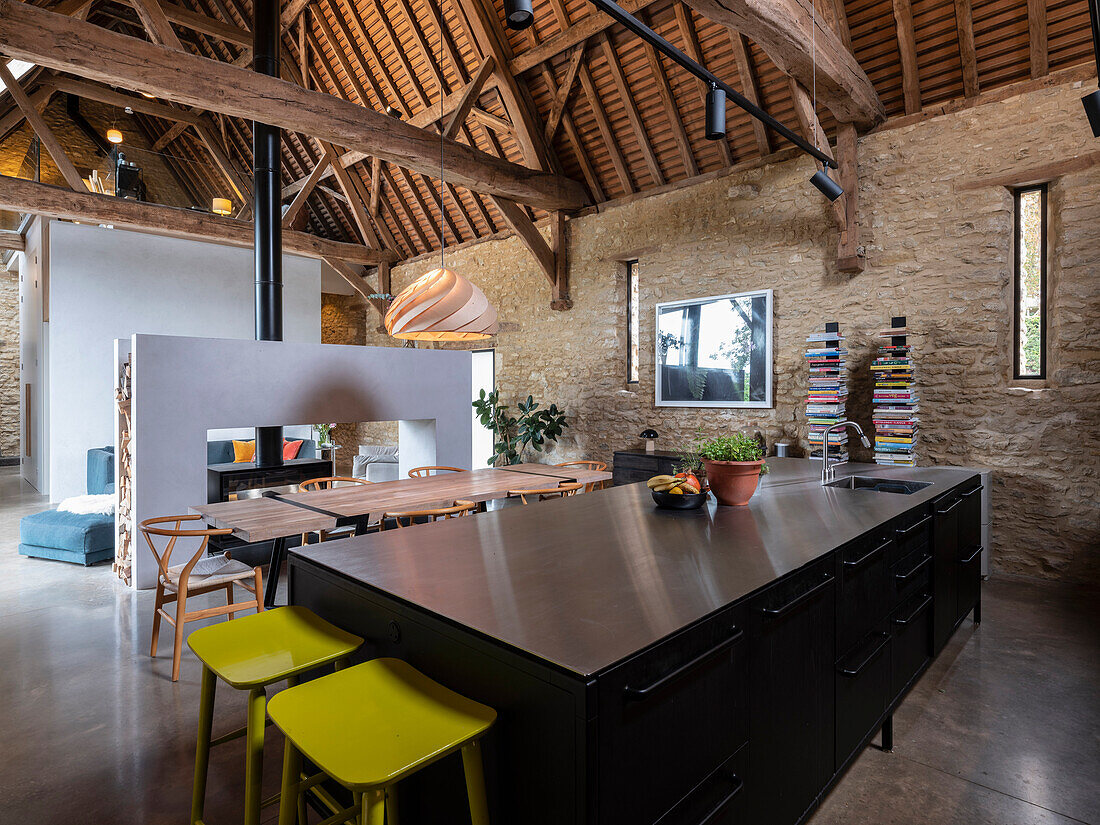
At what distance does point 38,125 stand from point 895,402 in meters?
9.77

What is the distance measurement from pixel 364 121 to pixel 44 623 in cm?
448

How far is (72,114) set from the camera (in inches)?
419

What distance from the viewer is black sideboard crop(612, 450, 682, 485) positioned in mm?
6410

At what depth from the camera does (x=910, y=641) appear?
262 cm

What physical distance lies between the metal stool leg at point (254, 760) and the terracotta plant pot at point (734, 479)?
1912mm

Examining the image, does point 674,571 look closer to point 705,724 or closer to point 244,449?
point 705,724

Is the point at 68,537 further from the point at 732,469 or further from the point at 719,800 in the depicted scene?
the point at 719,800

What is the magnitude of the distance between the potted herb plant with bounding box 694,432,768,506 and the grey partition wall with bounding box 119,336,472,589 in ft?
12.9

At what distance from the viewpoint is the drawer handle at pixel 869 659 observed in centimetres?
201

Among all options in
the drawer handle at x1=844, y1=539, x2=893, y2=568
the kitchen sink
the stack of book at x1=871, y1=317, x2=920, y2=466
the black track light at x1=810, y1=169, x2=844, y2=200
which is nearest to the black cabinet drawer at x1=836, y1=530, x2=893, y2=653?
the drawer handle at x1=844, y1=539, x2=893, y2=568

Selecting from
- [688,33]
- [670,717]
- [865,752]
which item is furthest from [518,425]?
[670,717]

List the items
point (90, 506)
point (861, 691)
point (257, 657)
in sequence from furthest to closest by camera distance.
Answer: point (90, 506) < point (861, 691) < point (257, 657)

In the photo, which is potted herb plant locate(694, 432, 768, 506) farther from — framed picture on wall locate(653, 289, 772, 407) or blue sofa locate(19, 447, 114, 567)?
blue sofa locate(19, 447, 114, 567)

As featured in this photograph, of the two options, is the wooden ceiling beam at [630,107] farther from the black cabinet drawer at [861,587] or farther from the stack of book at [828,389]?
the black cabinet drawer at [861,587]
